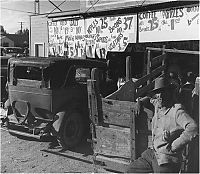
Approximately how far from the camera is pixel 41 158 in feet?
20.1

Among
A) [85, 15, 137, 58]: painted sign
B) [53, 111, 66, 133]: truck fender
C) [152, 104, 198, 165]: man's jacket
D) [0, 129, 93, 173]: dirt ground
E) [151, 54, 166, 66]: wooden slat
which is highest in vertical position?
[85, 15, 137, 58]: painted sign

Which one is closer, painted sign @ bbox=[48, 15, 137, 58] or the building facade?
the building facade

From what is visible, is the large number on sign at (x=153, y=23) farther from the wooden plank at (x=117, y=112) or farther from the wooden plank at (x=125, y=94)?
the wooden plank at (x=117, y=112)

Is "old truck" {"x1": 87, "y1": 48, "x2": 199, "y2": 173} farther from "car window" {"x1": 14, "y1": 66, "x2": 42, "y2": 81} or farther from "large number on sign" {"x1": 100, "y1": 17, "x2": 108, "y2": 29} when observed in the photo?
"large number on sign" {"x1": 100, "y1": 17, "x2": 108, "y2": 29}

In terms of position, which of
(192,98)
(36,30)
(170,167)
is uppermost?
(36,30)

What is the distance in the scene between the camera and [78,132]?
6777mm

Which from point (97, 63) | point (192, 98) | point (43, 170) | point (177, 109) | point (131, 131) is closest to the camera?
Result: point (177, 109)

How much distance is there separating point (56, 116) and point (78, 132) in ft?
2.20

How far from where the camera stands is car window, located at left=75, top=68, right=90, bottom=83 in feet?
23.5

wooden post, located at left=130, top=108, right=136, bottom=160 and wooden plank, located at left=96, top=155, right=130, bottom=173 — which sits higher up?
wooden post, located at left=130, top=108, right=136, bottom=160

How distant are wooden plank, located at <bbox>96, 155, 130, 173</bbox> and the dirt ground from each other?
0.86 m

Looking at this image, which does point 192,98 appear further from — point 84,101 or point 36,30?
point 36,30

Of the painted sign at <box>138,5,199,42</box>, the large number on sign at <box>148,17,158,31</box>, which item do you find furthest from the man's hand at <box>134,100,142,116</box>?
the large number on sign at <box>148,17,158,31</box>

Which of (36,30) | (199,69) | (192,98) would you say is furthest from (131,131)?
(36,30)
